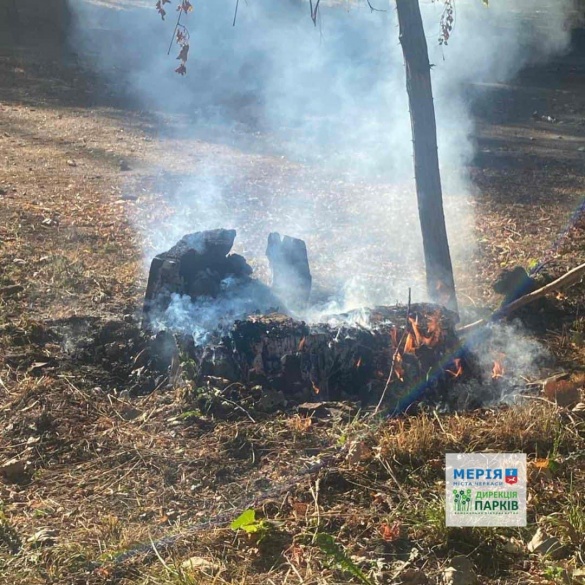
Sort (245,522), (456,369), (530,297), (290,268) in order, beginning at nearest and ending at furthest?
(245,522) → (456,369) → (530,297) → (290,268)

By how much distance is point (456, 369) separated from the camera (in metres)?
4.03

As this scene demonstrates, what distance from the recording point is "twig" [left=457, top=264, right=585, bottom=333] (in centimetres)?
407

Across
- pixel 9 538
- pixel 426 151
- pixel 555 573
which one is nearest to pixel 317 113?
pixel 426 151

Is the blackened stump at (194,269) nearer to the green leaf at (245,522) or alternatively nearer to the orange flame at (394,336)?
the orange flame at (394,336)

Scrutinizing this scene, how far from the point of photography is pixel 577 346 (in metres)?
4.39

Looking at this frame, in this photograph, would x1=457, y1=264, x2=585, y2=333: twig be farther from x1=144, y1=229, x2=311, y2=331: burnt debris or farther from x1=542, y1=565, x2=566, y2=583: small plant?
x1=542, y1=565, x2=566, y2=583: small plant

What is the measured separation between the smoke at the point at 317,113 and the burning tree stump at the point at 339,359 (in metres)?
1.21

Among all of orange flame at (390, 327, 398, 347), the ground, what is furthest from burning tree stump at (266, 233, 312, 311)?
orange flame at (390, 327, 398, 347)

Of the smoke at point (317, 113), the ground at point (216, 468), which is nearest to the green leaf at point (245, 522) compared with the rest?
the ground at point (216, 468)

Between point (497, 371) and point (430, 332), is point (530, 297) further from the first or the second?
point (430, 332)

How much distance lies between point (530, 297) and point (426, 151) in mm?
1192

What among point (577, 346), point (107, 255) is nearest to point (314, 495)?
point (577, 346)

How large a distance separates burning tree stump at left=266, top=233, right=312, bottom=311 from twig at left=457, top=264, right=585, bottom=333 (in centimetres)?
125

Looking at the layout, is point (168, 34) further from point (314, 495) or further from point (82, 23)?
point (314, 495)
